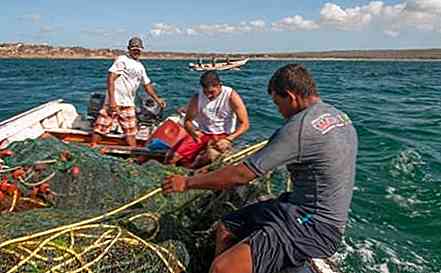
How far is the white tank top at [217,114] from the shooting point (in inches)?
257

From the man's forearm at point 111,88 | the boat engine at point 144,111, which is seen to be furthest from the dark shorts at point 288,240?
the boat engine at point 144,111

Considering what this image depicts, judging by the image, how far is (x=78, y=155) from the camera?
17.9 ft

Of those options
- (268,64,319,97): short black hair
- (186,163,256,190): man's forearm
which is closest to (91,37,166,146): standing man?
(186,163,256,190): man's forearm

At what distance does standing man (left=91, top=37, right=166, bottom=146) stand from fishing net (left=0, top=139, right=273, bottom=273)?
6.47 ft

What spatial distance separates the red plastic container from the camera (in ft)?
24.3

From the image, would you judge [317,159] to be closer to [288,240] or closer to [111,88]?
[288,240]

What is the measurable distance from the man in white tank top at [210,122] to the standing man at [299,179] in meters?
2.88

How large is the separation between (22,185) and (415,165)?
27.0ft

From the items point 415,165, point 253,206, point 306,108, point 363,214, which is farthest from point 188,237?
point 415,165

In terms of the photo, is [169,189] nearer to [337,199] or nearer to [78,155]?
[337,199]

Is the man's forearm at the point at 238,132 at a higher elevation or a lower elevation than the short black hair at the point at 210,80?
lower

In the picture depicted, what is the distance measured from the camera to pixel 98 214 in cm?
430

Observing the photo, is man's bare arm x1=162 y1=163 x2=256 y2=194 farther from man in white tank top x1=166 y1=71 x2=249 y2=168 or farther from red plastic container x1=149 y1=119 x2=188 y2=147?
red plastic container x1=149 y1=119 x2=188 y2=147

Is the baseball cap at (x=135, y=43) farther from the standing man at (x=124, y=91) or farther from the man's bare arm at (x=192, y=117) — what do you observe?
the man's bare arm at (x=192, y=117)
